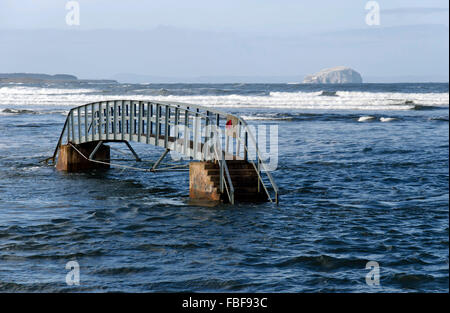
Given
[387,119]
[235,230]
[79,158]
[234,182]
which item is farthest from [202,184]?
[387,119]

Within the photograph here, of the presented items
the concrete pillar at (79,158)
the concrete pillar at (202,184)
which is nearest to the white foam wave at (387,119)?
the concrete pillar at (79,158)

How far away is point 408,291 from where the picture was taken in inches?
386

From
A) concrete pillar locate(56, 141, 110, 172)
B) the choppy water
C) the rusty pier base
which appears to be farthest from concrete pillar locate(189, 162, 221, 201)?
concrete pillar locate(56, 141, 110, 172)

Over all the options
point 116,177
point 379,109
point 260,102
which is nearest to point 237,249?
point 116,177

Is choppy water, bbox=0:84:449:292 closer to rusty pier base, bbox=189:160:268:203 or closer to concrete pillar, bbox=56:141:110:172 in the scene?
rusty pier base, bbox=189:160:268:203

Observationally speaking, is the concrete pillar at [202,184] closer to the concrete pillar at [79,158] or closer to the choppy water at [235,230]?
the choppy water at [235,230]

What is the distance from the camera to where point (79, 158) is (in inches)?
921

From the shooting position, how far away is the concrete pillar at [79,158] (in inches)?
912

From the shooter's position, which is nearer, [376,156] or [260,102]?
[376,156]

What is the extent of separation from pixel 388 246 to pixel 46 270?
6475mm

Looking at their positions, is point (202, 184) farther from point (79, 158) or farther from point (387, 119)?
point (387, 119)
